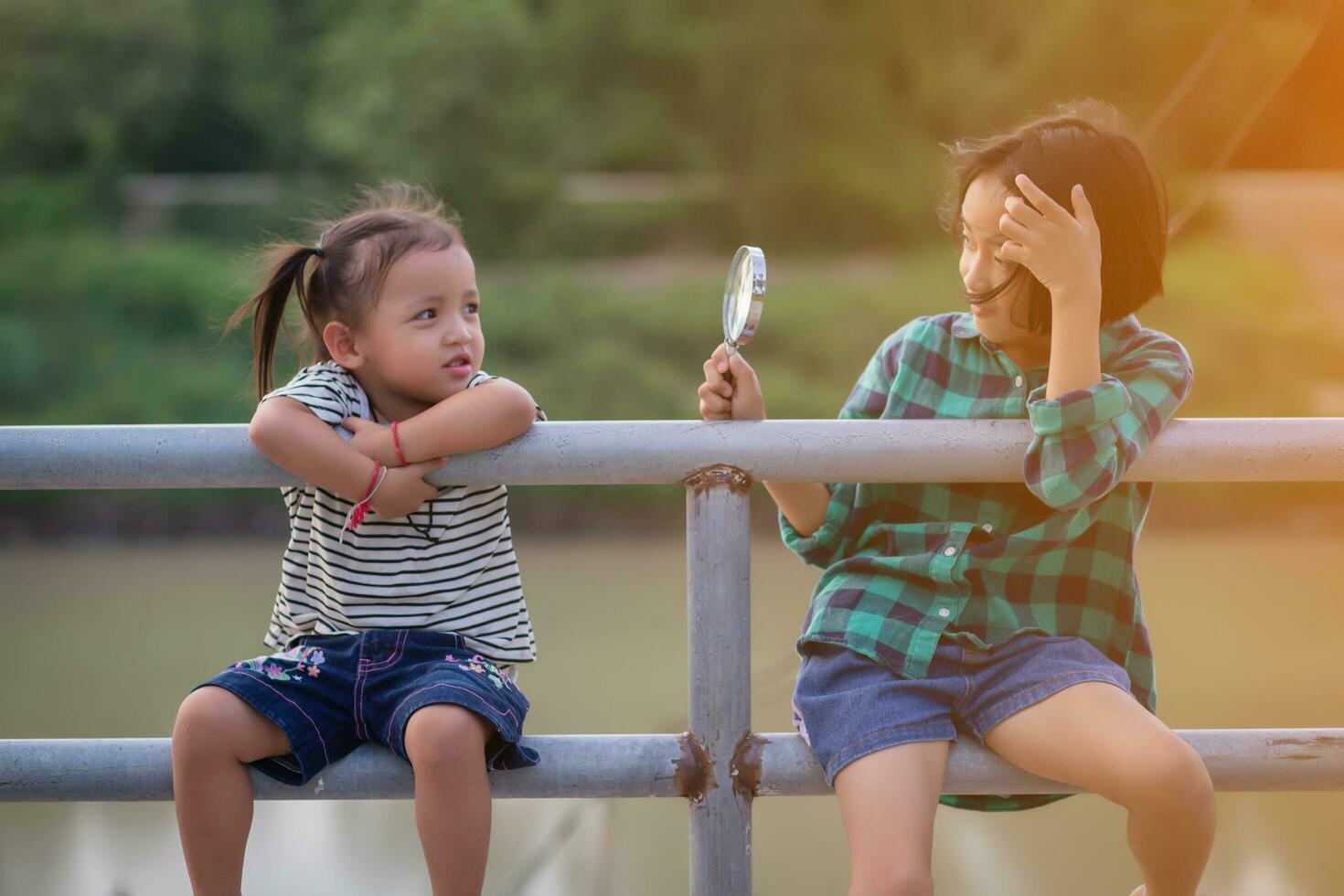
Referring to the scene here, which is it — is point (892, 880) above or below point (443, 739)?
below

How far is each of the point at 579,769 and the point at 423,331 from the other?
1.45ft

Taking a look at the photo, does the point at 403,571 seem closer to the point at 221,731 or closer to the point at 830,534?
the point at 221,731

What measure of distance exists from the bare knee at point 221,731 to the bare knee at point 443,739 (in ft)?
0.40

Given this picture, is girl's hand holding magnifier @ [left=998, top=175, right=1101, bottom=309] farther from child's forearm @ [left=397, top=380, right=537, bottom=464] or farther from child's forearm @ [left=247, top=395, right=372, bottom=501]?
child's forearm @ [left=247, top=395, right=372, bottom=501]

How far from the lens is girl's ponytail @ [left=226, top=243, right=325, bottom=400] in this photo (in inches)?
53.1

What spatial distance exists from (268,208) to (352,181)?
1.77ft

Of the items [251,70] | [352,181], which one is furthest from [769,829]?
[251,70]

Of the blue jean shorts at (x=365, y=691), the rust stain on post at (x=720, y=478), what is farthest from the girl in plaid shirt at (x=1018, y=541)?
the blue jean shorts at (x=365, y=691)

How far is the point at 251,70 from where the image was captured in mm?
9602

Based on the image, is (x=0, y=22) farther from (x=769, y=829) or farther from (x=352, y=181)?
(x=769, y=829)

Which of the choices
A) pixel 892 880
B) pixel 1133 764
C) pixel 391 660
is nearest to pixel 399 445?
pixel 391 660

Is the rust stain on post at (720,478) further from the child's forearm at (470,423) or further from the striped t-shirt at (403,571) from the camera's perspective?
the striped t-shirt at (403,571)

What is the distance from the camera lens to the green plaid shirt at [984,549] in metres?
1.24

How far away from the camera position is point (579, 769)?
1.09 m
